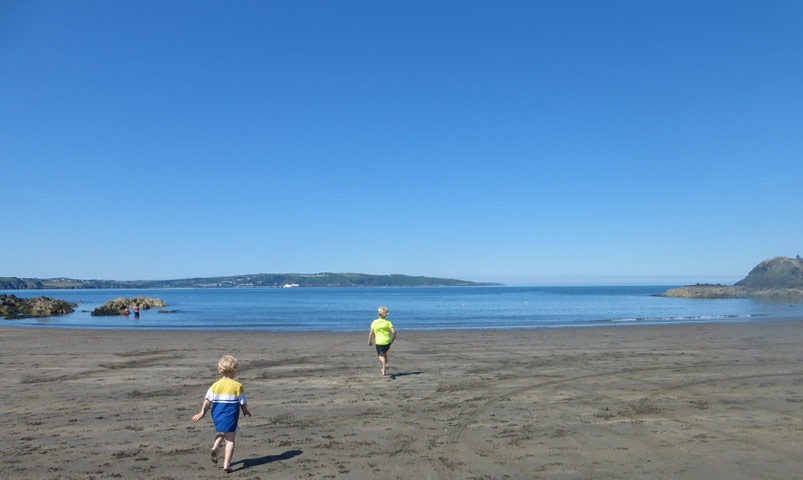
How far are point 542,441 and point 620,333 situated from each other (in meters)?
22.9

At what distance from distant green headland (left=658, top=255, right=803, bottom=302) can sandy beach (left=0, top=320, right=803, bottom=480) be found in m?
101

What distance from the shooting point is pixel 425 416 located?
10195 mm

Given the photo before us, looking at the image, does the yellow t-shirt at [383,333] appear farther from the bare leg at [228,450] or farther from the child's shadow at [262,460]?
the bare leg at [228,450]

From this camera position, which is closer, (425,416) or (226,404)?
(226,404)

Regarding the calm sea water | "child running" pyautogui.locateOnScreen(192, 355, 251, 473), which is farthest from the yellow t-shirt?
the calm sea water

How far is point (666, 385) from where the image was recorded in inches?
513

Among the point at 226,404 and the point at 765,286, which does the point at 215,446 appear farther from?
the point at 765,286

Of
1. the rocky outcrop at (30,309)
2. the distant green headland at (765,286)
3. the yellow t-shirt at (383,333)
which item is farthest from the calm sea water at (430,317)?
the distant green headland at (765,286)

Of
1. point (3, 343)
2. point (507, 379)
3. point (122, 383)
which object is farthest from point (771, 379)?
point (3, 343)

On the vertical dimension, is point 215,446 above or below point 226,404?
below

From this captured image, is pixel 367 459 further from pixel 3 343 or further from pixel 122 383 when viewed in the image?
pixel 3 343

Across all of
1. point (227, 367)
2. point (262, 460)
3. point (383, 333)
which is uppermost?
point (227, 367)

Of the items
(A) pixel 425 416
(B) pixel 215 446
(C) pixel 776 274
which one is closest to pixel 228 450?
(B) pixel 215 446

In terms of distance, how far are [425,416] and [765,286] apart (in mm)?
142269
